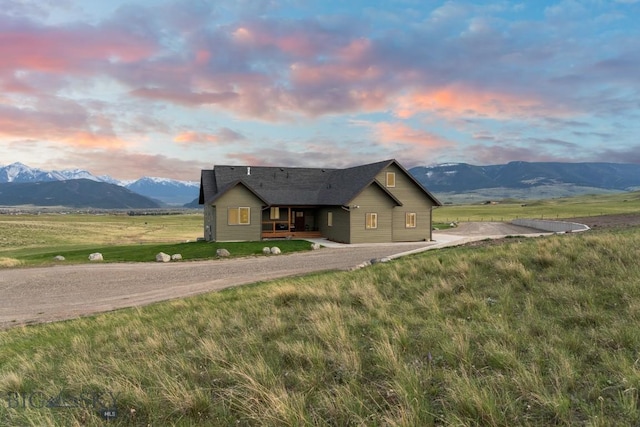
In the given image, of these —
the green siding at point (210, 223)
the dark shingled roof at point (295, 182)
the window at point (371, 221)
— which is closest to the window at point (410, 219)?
the dark shingled roof at point (295, 182)

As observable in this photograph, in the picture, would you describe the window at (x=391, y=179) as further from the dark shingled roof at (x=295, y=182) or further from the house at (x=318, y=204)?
the dark shingled roof at (x=295, y=182)

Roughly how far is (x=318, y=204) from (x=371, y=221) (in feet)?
19.8

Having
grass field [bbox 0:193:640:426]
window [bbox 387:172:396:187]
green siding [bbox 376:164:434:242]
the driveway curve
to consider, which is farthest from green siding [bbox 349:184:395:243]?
grass field [bbox 0:193:640:426]

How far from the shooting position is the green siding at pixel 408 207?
3625cm

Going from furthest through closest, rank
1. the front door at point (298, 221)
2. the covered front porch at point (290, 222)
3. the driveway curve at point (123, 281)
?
the front door at point (298, 221) → the covered front porch at point (290, 222) → the driveway curve at point (123, 281)

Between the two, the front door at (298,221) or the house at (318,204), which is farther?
the front door at (298,221)

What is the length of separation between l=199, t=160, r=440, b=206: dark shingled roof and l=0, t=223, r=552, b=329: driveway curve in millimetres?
10678

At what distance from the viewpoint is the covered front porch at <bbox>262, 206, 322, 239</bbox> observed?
1492 inches

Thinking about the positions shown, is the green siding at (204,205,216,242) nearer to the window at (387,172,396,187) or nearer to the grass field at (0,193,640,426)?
the window at (387,172,396,187)

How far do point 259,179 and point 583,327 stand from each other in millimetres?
35745

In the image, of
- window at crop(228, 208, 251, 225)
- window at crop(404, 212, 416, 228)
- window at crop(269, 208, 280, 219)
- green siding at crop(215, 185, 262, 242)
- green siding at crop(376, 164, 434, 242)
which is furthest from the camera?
window at crop(269, 208, 280, 219)

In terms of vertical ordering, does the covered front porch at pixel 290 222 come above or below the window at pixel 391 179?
below

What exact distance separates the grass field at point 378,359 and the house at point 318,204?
24.3 m

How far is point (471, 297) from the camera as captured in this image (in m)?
8.27
